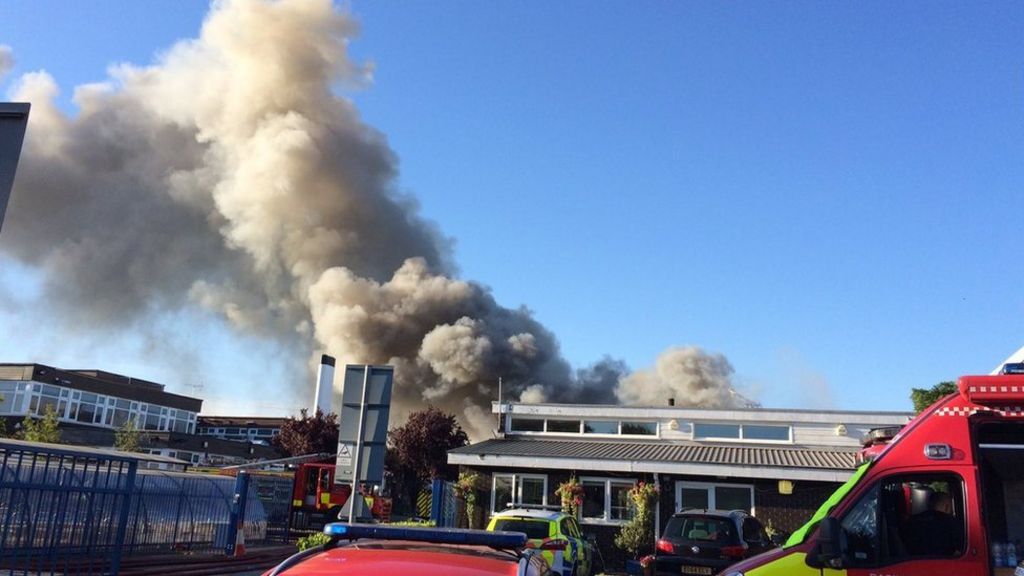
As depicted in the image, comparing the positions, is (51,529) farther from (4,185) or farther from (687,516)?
(687,516)

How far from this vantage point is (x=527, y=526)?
10.3 meters

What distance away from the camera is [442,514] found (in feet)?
57.7

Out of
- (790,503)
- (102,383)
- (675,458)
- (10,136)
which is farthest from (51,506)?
(102,383)

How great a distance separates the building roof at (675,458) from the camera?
51.9 ft

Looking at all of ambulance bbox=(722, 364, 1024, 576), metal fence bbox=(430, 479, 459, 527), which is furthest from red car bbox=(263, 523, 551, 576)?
metal fence bbox=(430, 479, 459, 527)

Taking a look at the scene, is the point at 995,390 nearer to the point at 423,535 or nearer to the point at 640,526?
the point at 423,535

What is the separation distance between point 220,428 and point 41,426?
4179 cm

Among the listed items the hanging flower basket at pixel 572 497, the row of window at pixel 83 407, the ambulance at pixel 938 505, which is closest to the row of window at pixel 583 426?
the hanging flower basket at pixel 572 497

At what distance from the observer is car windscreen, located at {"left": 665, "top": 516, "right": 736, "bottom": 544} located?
34.1ft

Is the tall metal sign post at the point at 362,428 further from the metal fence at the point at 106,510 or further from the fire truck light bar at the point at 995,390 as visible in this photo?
the fire truck light bar at the point at 995,390

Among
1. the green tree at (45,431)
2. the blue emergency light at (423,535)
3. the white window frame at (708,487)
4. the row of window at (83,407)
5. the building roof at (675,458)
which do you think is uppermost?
the row of window at (83,407)

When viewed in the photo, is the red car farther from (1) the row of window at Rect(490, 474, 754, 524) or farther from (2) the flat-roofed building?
(1) the row of window at Rect(490, 474, 754, 524)

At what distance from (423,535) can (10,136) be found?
8.57 ft

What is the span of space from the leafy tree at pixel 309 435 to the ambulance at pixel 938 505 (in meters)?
39.9
